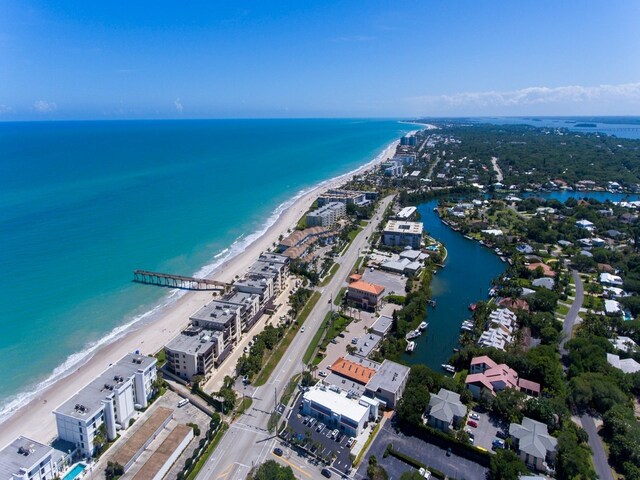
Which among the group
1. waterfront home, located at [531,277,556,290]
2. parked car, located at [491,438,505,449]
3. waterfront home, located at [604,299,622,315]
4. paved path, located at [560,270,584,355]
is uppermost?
waterfront home, located at [531,277,556,290]

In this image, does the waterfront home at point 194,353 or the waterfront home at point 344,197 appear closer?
the waterfront home at point 194,353

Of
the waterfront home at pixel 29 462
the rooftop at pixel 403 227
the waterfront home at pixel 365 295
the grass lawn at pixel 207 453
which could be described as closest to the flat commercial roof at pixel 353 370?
the grass lawn at pixel 207 453

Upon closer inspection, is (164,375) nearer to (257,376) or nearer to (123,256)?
(257,376)

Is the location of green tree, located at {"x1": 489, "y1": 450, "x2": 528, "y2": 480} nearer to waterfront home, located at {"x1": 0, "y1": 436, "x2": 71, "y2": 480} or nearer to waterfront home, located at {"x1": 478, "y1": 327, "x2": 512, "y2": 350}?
waterfront home, located at {"x1": 478, "y1": 327, "x2": 512, "y2": 350}

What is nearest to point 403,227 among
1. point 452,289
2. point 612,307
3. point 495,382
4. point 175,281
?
point 452,289

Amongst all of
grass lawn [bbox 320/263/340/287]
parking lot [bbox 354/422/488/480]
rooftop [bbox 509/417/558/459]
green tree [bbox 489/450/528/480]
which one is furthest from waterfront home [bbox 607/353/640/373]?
grass lawn [bbox 320/263/340/287]

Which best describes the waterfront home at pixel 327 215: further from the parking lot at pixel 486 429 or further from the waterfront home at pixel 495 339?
the parking lot at pixel 486 429
